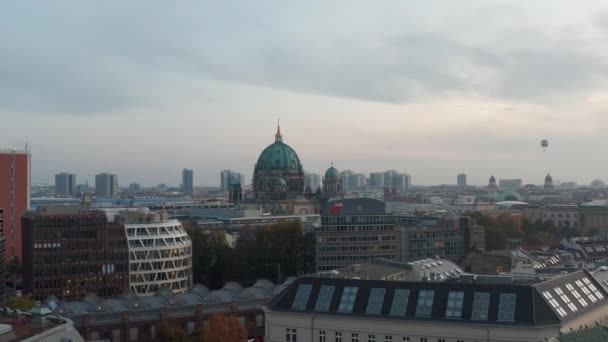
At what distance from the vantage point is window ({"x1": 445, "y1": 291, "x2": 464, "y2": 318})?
4791 cm

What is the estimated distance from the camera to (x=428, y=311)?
48500 millimetres

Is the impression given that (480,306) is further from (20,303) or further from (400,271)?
(20,303)

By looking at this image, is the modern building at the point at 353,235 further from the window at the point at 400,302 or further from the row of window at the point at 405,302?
the window at the point at 400,302

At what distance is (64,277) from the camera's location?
101688 millimetres

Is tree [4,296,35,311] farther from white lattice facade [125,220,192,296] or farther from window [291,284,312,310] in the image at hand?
window [291,284,312,310]

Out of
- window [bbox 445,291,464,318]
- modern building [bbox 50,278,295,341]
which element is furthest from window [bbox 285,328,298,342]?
modern building [bbox 50,278,295,341]

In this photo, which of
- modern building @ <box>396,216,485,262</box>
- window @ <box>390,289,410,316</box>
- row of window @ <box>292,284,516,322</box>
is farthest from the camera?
modern building @ <box>396,216,485,262</box>

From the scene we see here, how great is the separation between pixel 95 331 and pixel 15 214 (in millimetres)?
66880

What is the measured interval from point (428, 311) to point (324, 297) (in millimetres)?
6461

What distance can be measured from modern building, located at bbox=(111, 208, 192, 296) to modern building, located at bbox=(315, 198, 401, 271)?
1852 centimetres

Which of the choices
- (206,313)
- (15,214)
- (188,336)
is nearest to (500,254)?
(206,313)

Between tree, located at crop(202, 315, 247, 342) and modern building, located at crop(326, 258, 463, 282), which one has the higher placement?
modern building, located at crop(326, 258, 463, 282)

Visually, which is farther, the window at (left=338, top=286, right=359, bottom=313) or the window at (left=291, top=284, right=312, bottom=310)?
the window at (left=291, top=284, right=312, bottom=310)

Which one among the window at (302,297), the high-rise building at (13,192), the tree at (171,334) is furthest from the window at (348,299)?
the high-rise building at (13,192)
